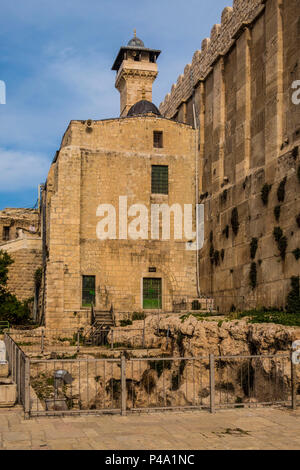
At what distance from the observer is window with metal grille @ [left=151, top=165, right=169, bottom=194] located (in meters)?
32.1

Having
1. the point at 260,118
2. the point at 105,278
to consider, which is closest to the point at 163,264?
the point at 105,278

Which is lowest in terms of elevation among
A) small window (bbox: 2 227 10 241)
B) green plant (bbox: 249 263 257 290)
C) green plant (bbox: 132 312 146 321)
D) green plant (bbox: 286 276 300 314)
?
green plant (bbox: 132 312 146 321)

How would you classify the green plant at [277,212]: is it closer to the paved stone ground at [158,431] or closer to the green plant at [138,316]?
the green plant at [138,316]

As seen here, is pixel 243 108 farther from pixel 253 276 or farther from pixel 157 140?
pixel 253 276

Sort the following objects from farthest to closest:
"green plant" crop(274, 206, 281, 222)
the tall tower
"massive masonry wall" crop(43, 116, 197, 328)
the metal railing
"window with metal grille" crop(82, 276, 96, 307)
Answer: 1. the tall tower
2. "window with metal grille" crop(82, 276, 96, 307)
3. "massive masonry wall" crop(43, 116, 197, 328)
4. "green plant" crop(274, 206, 281, 222)
5. the metal railing

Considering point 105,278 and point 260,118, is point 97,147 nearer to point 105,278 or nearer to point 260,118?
point 105,278

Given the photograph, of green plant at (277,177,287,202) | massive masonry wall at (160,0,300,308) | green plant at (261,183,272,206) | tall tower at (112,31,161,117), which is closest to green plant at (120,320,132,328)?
massive masonry wall at (160,0,300,308)

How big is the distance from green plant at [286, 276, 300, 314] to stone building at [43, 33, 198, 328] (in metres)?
8.30

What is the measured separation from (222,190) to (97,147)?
24.0ft

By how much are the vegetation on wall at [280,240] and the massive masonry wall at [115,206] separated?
28.5ft

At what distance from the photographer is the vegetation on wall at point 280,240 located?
22.4 m

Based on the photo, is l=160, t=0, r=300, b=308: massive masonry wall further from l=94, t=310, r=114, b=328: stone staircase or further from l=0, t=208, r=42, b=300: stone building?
l=0, t=208, r=42, b=300: stone building

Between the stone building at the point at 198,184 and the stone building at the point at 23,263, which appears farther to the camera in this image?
the stone building at the point at 23,263

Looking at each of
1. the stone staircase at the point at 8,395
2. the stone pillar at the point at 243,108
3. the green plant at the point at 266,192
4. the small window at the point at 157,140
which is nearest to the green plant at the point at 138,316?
the stone pillar at the point at 243,108
